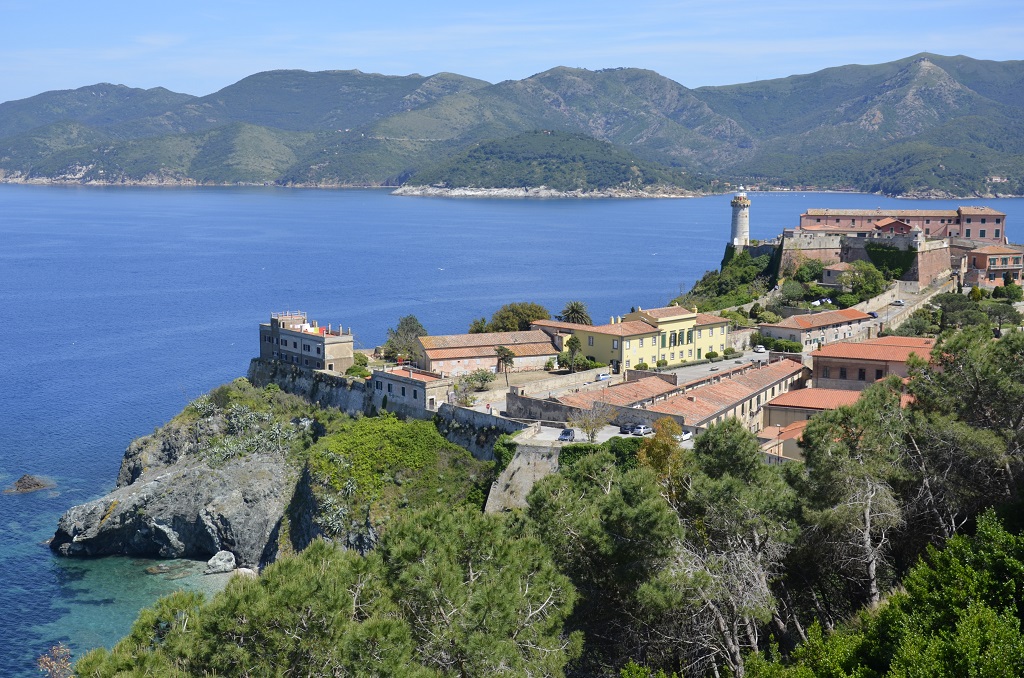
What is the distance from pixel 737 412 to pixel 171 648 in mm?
26513

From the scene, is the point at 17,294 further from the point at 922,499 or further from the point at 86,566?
the point at 922,499

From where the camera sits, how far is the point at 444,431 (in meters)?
41.5

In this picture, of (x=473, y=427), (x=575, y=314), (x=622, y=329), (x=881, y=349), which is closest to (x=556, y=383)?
(x=473, y=427)

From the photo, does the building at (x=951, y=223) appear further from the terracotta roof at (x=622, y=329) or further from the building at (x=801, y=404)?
the building at (x=801, y=404)

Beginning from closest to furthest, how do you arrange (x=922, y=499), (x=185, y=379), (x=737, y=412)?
1. (x=922, y=499)
2. (x=737, y=412)
3. (x=185, y=379)

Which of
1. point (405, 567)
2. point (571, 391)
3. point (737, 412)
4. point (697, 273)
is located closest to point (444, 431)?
point (571, 391)

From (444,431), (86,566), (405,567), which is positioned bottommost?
(86,566)

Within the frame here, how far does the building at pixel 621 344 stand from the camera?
48719mm

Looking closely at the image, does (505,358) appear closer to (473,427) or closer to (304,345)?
(473,427)

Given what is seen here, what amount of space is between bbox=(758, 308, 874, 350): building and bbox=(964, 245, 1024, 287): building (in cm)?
1186

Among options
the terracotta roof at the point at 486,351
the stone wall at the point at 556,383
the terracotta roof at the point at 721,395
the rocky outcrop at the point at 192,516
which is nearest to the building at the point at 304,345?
the terracotta roof at the point at 486,351

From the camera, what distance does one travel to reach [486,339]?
5038 cm

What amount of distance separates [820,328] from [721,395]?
13.7 metres

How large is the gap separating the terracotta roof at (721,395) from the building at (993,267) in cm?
2127
